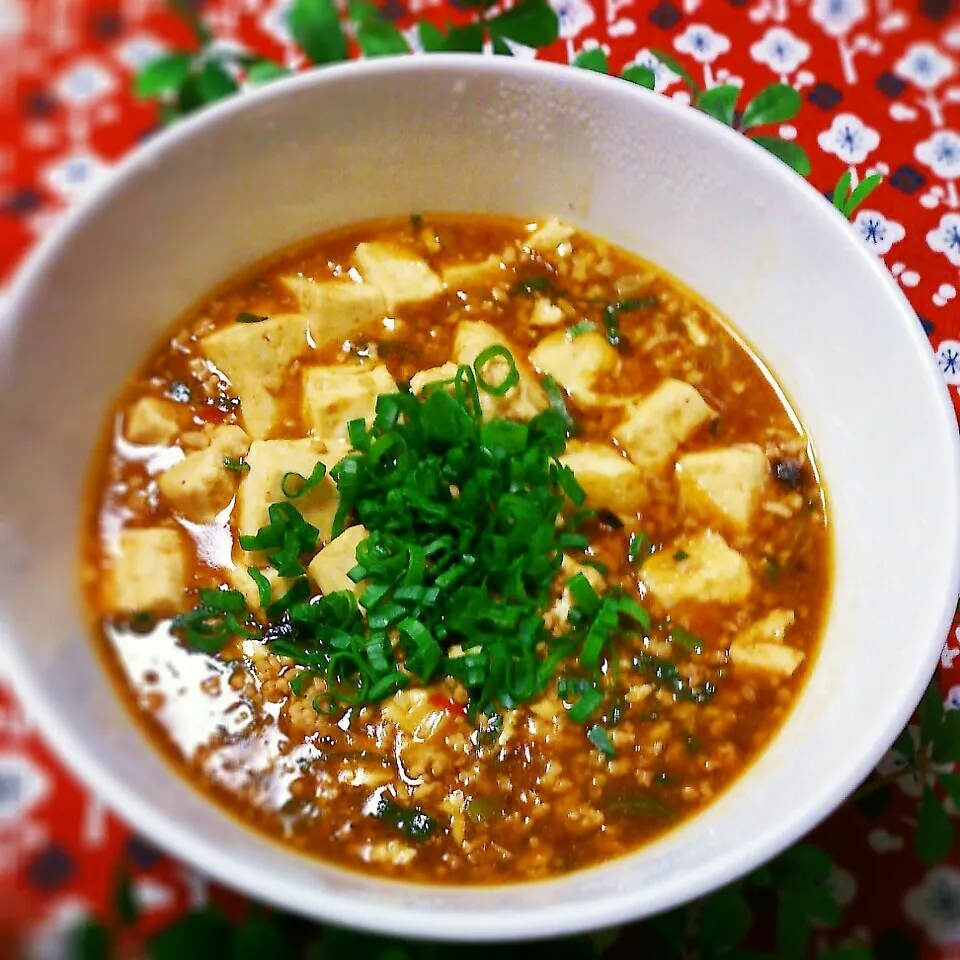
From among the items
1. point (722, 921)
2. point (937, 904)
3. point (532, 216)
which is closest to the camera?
point (722, 921)

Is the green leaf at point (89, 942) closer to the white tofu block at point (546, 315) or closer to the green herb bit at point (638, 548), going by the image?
the green herb bit at point (638, 548)

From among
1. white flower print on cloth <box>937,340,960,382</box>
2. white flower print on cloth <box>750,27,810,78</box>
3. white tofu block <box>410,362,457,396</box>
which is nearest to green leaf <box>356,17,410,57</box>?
white tofu block <box>410,362,457,396</box>

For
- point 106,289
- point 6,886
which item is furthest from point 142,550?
point 6,886

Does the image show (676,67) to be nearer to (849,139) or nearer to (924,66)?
(849,139)

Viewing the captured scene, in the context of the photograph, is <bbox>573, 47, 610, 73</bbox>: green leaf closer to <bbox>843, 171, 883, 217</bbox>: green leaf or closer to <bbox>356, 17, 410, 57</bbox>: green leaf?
<bbox>356, 17, 410, 57</bbox>: green leaf

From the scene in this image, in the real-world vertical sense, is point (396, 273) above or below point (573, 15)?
below

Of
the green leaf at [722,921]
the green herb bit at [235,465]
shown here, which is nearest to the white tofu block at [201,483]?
the green herb bit at [235,465]

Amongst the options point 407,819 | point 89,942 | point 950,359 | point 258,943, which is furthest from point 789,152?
point 89,942
